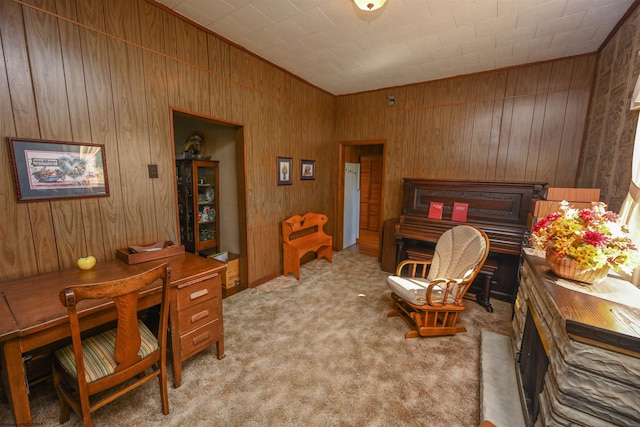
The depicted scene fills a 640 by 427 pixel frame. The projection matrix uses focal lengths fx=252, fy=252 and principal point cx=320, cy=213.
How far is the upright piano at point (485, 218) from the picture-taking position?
9.60 feet

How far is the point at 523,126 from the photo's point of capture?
3256 mm

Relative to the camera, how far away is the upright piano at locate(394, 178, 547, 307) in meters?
2.93

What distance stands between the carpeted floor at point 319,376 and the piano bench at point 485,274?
102 millimetres

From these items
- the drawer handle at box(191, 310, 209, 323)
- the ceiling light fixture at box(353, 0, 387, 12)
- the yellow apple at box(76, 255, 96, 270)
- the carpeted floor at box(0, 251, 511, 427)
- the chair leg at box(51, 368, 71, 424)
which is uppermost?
the ceiling light fixture at box(353, 0, 387, 12)

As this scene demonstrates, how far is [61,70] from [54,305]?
1.56 m

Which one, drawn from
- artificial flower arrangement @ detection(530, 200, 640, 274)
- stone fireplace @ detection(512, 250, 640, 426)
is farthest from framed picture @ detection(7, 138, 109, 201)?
artificial flower arrangement @ detection(530, 200, 640, 274)

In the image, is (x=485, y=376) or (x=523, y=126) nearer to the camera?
(x=485, y=376)

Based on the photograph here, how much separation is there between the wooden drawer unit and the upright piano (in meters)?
2.46

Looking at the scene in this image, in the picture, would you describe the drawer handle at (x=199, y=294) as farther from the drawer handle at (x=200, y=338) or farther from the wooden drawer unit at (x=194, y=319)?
the drawer handle at (x=200, y=338)

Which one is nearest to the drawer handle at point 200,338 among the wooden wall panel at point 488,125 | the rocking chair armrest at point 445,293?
the rocking chair armrest at point 445,293

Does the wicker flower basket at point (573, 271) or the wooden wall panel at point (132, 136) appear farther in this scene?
the wooden wall panel at point (132, 136)

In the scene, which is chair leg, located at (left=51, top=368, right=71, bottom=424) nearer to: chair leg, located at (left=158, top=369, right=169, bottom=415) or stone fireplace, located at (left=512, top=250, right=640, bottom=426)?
chair leg, located at (left=158, top=369, right=169, bottom=415)

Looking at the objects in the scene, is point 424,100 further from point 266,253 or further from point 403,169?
point 266,253

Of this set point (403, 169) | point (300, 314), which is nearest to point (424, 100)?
point (403, 169)
